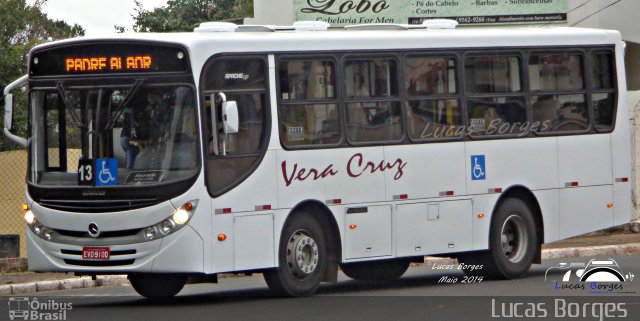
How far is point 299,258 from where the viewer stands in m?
15.5

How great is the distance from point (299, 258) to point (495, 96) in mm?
3963

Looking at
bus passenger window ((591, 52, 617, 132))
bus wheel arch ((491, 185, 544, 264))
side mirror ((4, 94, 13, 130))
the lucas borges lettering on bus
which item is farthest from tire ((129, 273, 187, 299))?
bus passenger window ((591, 52, 617, 132))

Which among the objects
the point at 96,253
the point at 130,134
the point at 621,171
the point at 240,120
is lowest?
the point at 96,253

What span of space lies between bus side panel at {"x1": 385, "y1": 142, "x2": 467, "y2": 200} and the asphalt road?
1208 millimetres

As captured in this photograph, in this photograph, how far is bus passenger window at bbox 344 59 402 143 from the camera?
16.2 metres

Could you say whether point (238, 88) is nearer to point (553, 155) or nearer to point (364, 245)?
point (364, 245)

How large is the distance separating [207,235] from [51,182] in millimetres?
1930

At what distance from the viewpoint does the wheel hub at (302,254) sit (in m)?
15.5

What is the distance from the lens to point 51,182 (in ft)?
49.4

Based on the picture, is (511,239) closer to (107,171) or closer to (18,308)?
(107,171)

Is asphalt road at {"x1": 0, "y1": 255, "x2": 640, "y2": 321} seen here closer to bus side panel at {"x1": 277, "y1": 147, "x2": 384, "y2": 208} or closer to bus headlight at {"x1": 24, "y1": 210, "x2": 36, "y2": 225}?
bus headlight at {"x1": 24, "y1": 210, "x2": 36, "y2": 225}

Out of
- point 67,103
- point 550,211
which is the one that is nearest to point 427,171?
point 550,211

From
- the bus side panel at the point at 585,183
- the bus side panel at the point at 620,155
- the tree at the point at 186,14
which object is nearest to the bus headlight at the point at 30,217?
the bus side panel at the point at 585,183

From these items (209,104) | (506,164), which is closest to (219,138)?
(209,104)
